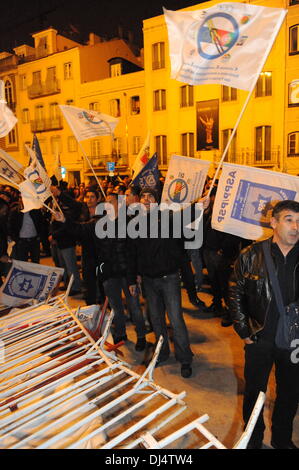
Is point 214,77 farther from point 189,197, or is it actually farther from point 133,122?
point 133,122

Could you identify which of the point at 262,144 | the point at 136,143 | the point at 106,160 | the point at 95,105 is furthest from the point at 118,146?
the point at 262,144

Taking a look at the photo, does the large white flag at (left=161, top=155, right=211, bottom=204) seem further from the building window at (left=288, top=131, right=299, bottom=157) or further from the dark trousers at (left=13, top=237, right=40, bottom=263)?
the building window at (left=288, top=131, right=299, bottom=157)

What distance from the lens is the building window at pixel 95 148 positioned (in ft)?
94.6

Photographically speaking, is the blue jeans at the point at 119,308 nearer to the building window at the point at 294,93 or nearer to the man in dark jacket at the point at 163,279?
the man in dark jacket at the point at 163,279

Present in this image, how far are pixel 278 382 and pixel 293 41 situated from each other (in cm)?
2203

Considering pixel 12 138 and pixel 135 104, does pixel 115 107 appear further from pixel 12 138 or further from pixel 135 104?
pixel 12 138

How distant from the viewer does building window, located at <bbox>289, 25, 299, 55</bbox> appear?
19.6m

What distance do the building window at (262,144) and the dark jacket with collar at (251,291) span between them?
20315 millimetres

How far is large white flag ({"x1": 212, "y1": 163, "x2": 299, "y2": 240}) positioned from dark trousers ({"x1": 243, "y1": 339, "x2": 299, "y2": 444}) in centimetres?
126

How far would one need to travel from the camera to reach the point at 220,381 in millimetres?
3916

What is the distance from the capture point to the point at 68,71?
30.0 m

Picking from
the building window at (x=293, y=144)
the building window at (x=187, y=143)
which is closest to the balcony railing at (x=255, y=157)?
the building window at (x=293, y=144)
